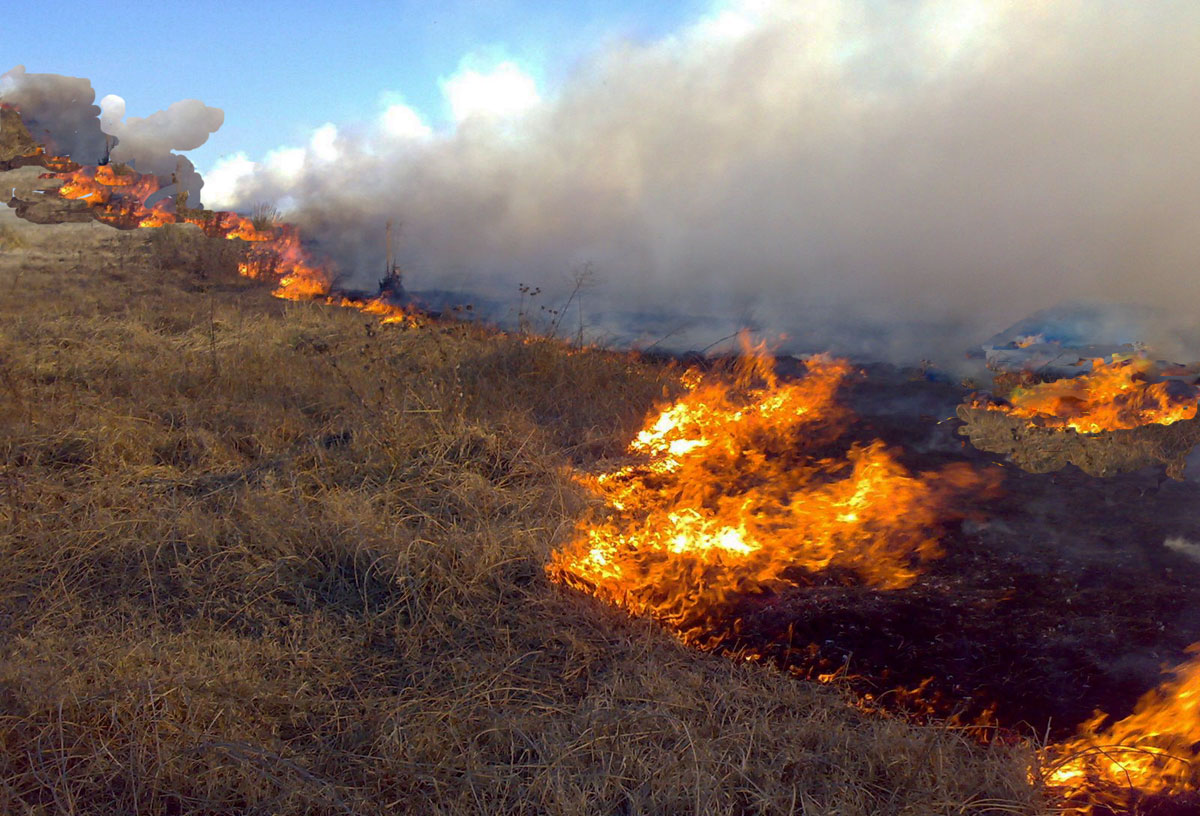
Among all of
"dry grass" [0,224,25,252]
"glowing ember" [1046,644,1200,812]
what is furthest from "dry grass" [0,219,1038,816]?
"dry grass" [0,224,25,252]

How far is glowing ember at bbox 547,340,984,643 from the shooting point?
440 cm

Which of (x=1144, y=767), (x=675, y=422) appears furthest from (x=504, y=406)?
(x=1144, y=767)

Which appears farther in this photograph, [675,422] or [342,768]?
[675,422]

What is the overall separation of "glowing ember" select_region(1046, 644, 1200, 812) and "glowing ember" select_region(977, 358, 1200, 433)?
328 cm

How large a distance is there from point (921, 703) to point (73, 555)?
13.9 ft

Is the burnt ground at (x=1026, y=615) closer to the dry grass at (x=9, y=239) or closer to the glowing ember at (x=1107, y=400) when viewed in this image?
the glowing ember at (x=1107, y=400)

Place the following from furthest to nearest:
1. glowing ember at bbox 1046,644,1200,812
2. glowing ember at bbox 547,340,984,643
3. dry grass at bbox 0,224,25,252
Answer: dry grass at bbox 0,224,25,252 → glowing ember at bbox 547,340,984,643 → glowing ember at bbox 1046,644,1200,812

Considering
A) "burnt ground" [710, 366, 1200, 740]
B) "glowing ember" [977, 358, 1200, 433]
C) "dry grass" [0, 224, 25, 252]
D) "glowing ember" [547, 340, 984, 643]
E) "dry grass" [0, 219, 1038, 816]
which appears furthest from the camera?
"dry grass" [0, 224, 25, 252]

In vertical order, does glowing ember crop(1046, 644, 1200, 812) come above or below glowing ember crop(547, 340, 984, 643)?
below

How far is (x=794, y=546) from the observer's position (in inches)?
188

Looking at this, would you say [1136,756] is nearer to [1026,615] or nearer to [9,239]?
[1026,615]

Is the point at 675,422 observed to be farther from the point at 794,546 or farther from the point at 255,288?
the point at 255,288

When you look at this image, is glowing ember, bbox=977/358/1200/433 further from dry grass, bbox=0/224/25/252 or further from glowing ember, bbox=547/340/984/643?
dry grass, bbox=0/224/25/252

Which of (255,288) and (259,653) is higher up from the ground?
(255,288)
